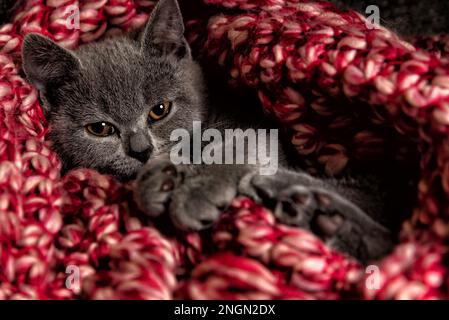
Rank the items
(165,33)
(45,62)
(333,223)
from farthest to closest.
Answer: (165,33) < (45,62) < (333,223)

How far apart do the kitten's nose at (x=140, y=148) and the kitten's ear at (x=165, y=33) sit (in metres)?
0.21

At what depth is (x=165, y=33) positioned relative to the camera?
1.11 m

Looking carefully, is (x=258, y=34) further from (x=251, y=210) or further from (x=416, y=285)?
(x=416, y=285)

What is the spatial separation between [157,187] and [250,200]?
0.15 m

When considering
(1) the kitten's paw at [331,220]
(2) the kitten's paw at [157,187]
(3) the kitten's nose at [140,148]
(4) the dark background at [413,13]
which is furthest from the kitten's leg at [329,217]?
(4) the dark background at [413,13]

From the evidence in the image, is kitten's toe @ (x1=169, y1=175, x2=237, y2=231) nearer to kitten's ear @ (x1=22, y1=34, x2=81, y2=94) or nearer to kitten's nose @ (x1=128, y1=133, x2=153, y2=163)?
kitten's nose @ (x1=128, y1=133, x2=153, y2=163)

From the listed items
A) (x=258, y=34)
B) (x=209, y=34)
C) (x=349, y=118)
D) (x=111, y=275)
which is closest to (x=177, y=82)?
(x=209, y=34)

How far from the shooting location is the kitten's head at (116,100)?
1.03m

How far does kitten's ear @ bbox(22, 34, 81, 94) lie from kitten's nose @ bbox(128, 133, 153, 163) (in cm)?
20

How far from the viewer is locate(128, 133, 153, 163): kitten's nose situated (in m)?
1.02

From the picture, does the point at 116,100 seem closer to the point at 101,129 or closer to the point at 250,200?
the point at 101,129

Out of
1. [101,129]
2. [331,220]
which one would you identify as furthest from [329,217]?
[101,129]

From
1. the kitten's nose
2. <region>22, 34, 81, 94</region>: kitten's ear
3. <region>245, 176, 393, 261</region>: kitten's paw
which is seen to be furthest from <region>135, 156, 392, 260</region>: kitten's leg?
<region>22, 34, 81, 94</region>: kitten's ear
